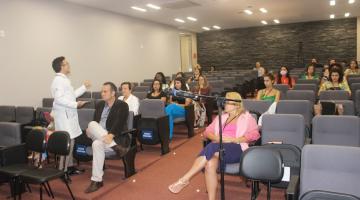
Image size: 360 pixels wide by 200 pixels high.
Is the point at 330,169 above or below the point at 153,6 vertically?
below

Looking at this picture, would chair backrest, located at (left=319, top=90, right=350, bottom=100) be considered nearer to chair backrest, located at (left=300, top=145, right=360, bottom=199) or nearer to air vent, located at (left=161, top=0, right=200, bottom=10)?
chair backrest, located at (left=300, top=145, right=360, bottom=199)

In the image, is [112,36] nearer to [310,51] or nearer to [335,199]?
[335,199]

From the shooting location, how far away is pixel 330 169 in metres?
2.44

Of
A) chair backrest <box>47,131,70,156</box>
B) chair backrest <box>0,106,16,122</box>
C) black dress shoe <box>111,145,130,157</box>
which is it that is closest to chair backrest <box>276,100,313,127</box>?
black dress shoe <box>111,145,130,157</box>

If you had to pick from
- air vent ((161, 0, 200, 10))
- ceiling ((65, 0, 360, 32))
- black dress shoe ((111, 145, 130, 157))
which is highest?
ceiling ((65, 0, 360, 32))

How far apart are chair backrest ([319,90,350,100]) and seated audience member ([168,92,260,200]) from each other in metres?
2.56

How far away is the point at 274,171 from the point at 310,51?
16360 millimetres

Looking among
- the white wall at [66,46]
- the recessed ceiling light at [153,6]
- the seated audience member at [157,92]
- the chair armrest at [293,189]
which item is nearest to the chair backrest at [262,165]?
the chair armrest at [293,189]

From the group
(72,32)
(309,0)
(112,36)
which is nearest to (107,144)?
(72,32)

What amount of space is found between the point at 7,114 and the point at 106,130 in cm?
299

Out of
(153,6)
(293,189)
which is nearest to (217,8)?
(153,6)

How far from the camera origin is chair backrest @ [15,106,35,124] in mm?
5777

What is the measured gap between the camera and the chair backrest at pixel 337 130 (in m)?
3.47

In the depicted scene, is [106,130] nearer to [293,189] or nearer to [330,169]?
[293,189]
